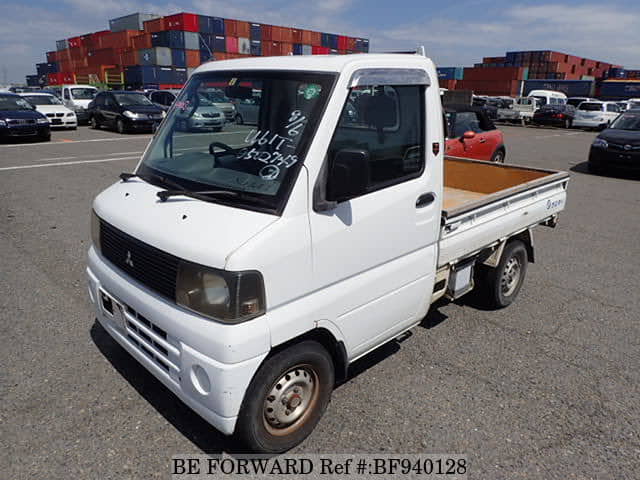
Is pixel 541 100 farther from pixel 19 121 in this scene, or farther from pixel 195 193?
pixel 195 193

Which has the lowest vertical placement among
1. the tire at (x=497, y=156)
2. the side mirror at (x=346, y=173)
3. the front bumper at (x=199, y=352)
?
the front bumper at (x=199, y=352)

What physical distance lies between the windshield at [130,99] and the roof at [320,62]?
18347mm

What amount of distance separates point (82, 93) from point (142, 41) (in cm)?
2572

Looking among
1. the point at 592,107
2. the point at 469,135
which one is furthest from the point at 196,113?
the point at 592,107

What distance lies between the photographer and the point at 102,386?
3.29m

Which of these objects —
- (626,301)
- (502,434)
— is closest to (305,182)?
(502,434)

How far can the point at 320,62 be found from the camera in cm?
274

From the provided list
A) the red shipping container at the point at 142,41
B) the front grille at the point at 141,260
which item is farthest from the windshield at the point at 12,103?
the red shipping container at the point at 142,41

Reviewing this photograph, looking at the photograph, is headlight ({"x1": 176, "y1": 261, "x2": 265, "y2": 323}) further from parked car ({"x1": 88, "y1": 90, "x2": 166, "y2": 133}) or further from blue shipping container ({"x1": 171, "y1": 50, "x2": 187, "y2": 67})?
blue shipping container ({"x1": 171, "y1": 50, "x2": 187, "y2": 67})

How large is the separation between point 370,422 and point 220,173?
186 cm

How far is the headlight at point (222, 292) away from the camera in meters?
2.20

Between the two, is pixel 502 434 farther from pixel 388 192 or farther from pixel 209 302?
pixel 209 302

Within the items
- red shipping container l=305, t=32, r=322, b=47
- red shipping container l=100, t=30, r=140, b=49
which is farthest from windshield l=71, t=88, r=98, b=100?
red shipping container l=305, t=32, r=322, b=47

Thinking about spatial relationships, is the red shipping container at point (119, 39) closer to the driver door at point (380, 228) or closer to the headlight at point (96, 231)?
the headlight at point (96, 231)
